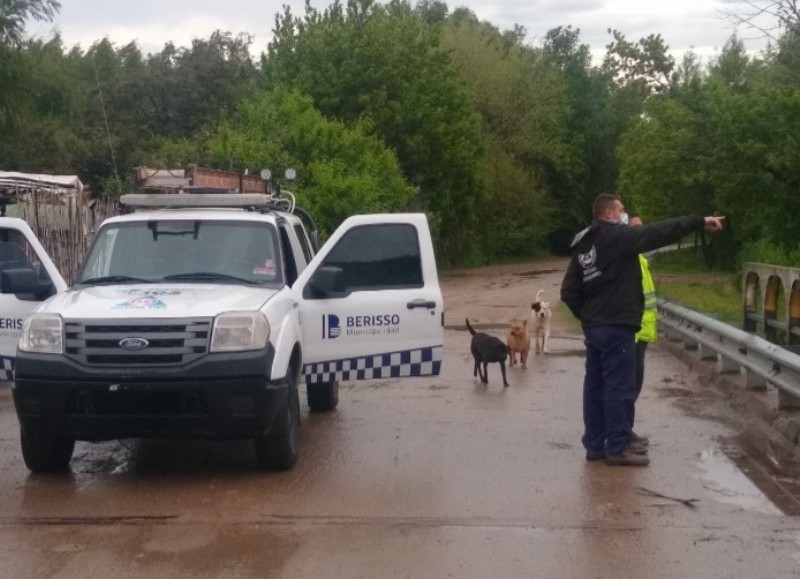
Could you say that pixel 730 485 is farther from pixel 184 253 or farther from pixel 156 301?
pixel 184 253

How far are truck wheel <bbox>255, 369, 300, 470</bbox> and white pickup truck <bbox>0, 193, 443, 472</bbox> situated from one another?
0.5 inches

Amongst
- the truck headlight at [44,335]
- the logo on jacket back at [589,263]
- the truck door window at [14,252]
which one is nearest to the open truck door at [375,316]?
the logo on jacket back at [589,263]

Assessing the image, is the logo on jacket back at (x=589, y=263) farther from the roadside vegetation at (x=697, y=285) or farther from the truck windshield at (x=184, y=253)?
the roadside vegetation at (x=697, y=285)

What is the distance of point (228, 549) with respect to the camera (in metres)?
7.30

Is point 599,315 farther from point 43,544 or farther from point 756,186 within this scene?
point 756,186

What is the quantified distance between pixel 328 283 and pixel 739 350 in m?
5.78

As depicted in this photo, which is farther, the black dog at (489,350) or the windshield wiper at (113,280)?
the black dog at (489,350)

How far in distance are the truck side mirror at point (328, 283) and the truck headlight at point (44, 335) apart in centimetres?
222

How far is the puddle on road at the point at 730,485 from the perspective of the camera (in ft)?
27.8

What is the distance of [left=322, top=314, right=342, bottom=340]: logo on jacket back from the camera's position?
10.5 metres

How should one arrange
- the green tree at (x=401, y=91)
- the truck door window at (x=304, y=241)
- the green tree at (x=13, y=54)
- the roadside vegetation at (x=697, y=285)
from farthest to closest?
the green tree at (x=401, y=91)
the green tree at (x=13, y=54)
the roadside vegetation at (x=697, y=285)
the truck door window at (x=304, y=241)

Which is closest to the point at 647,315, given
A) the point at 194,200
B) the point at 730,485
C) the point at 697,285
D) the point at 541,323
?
the point at 730,485

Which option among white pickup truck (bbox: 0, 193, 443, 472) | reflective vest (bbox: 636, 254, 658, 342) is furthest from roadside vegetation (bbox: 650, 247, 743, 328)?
white pickup truck (bbox: 0, 193, 443, 472)

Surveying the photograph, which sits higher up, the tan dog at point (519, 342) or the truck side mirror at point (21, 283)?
the truck side mirror at point (21, 283)
